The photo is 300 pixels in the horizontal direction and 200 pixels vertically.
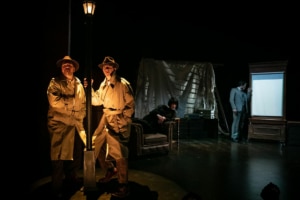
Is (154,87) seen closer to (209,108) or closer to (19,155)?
(209,108)

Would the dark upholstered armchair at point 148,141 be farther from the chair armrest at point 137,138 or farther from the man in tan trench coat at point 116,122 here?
the man in tan trench coat at point 116,122

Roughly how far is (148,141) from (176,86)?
3.84 meters

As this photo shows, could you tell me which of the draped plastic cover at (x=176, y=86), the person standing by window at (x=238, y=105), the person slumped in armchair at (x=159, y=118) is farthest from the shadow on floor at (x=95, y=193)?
the person standing by window at (x=238, y=105)

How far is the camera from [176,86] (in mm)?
10625

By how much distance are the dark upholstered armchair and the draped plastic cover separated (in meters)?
2.44

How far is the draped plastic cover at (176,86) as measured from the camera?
33.0ft

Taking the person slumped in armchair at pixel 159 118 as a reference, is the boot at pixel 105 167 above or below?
below

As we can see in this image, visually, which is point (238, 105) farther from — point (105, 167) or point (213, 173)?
point (105, 167)

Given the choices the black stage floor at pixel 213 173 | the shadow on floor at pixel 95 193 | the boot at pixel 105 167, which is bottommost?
the shadow on floor at pixel 95 193

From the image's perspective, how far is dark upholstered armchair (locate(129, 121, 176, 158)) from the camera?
6989 mm

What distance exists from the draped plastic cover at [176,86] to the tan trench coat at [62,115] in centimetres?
536

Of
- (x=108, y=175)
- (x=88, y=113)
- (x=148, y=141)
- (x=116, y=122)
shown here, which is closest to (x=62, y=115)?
(x=88, y=113)

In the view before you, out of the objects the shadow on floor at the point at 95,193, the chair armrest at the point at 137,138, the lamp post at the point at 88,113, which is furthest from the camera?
the chair armrest at the point at 137,138

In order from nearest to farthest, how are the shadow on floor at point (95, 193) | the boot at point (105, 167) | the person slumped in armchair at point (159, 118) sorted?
the shadow on floor at point (95, 193) → the boot at point (105, 167) → the person slumped in armchair at point (159, 118)
